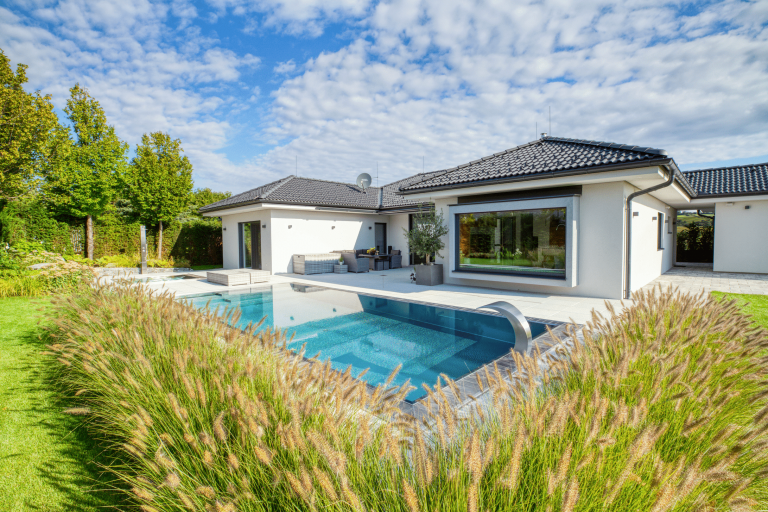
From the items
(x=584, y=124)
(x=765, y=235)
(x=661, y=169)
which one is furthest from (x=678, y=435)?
(x=584, y=124)

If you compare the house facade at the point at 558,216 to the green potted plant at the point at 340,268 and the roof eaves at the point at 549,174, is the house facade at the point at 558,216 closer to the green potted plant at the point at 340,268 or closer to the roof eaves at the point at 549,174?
the roof eaves at the point at 549,174

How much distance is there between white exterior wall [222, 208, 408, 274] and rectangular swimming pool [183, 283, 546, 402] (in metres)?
5.71

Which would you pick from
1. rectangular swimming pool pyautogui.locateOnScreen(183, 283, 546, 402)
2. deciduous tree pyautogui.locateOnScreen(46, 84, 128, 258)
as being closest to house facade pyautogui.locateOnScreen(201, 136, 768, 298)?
rectangular swimming pool pyautogui.locateOnScreen(183, 283, 546, 402)

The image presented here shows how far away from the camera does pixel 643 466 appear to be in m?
1.48

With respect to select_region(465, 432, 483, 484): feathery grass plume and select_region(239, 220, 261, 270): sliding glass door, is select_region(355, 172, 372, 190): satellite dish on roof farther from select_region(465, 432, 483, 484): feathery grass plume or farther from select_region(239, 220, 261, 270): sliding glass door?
select_region(465, 432, 483, 484): feathery grass plume

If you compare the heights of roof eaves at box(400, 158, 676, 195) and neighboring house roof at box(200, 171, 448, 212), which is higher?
neighboring house roof at box(200, 171, 448, 212)

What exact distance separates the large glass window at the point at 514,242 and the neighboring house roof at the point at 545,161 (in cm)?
119

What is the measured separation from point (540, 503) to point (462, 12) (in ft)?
40.3

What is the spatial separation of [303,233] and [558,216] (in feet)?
39.2

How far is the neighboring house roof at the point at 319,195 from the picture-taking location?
1748 cm

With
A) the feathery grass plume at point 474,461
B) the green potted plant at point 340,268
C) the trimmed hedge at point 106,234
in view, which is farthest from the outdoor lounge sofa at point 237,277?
the feathery grass plume at point 474,461

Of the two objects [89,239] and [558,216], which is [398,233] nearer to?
[558,216]

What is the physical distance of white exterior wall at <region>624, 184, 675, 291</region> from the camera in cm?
1088

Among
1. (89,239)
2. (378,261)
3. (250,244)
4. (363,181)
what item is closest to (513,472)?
(378,261)
